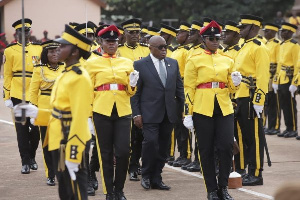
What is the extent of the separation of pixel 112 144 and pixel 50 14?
26575 millimetres

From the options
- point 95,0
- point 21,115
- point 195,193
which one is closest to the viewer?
point 21,115

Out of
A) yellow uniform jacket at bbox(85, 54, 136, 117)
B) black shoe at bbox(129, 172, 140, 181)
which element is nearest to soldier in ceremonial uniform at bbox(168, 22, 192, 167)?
black shoe at bbox(129, 172, 140, 181)

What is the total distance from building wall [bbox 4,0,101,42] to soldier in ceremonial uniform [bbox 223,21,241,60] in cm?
1907

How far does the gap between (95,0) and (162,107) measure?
28904mm

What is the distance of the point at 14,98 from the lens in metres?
11.9

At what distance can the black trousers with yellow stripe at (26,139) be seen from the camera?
11688mm

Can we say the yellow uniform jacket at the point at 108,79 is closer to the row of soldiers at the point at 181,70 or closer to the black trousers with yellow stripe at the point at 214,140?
the row of soldiers at the point at 181,70

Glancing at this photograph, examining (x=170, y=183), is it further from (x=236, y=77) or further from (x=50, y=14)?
(x=50, y=14)

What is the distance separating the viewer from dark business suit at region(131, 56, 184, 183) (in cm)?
1020

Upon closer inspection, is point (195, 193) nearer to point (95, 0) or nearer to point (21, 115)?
point (21, 115)

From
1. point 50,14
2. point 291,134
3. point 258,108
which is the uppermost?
point 50,14

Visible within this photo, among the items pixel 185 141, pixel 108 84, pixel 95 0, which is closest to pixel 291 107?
pixel 185 141

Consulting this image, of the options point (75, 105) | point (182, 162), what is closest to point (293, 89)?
point (182, 162)

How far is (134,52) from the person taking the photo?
11977 millimetres
